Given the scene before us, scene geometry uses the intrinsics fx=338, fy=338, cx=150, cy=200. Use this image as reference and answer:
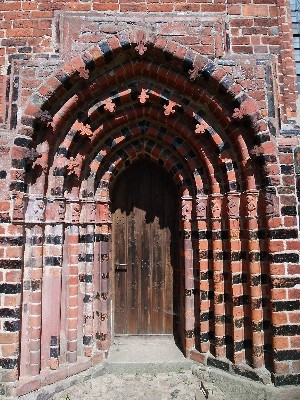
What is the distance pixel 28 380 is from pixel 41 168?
88.8 inches

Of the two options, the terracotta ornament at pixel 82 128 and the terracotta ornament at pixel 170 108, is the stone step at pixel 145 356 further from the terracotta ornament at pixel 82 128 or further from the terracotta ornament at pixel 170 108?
the terracotta ornament at pixel 170 108

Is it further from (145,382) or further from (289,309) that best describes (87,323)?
(289,309)

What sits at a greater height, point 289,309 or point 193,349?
point 289,309

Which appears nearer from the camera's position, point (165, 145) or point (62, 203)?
point (62, 203)

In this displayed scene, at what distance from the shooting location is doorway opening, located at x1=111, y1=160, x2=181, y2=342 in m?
4.51

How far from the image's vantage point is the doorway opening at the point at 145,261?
4512 millimetres

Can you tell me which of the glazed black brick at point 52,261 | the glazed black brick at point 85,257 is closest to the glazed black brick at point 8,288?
the glazed black brick at point 52,261

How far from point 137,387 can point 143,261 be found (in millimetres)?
1482

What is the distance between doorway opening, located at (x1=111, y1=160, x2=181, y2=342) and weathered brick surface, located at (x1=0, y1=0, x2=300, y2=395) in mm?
258

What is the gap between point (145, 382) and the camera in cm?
385

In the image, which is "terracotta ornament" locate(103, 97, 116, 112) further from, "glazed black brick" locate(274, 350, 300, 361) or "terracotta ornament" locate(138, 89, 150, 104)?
"glazed black brick" locate(274, 350, 300, 361)

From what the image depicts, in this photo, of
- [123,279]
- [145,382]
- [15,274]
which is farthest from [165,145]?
[145,382]

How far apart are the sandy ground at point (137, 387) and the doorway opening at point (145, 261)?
633mm

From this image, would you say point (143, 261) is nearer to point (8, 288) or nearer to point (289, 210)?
point (8, 288)
